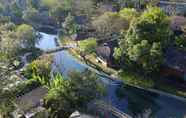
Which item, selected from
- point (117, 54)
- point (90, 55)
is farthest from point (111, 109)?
point (90, 55)

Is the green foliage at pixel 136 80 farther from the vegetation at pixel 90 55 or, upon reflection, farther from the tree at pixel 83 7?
the tree at pixel 83 7

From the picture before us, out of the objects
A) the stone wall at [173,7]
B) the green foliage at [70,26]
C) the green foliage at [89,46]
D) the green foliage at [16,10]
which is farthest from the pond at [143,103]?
the green foliage at [16,10]

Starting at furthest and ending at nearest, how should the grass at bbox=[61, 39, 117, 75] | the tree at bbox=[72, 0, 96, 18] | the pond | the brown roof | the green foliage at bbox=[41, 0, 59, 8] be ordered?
the green foliage at bbox=[41, 0, 59, 8]
the tree at bbox=[72, 0, 96, 18]
the brown roof
the grass at bbox=[61, 39, 117, 75]
the pond

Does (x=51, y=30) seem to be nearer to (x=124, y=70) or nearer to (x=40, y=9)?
(x=40, y=9)

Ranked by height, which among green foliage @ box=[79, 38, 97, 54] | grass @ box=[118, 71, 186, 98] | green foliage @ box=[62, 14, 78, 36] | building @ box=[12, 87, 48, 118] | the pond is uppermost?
green foliage @ box=[62, 14, 78, 36]

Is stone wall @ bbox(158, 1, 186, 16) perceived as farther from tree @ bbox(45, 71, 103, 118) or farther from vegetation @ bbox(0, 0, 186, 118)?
tree @ bbox(45, 71, 103, 118)

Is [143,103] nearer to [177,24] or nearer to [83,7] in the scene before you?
[177,24]

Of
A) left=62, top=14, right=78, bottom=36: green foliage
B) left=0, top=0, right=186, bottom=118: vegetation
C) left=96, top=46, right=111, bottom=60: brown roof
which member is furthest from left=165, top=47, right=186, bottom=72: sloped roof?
left=62, top=14, right=78, bottom=36: green foliage
